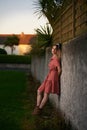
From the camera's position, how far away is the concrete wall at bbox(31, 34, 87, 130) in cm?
656

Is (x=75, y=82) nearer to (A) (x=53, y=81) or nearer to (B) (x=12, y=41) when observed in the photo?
(A) (x=53, y=81)

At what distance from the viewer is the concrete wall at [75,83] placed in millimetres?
6559

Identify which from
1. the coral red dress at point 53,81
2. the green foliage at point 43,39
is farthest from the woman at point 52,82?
the green foliage at point 43,39

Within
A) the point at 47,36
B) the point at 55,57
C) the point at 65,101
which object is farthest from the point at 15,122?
the point at 47,36

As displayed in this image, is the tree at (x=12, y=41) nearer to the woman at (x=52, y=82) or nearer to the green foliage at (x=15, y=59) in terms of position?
the green foliage at (x=15, y=59)

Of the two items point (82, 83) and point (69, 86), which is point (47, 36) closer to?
point (69, 86)

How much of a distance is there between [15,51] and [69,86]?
105 m

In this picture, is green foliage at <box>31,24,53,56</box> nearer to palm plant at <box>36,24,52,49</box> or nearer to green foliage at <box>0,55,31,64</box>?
palm plant at <box>36,24,52,49</box>

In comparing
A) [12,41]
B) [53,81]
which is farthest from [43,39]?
[12,41]

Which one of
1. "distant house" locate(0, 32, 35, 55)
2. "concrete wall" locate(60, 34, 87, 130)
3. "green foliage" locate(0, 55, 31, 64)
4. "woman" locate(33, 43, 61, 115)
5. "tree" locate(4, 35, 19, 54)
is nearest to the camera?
"concrete wall" locate(60, 34, 87, 130)

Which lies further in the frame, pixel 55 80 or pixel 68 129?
pixel 55 80

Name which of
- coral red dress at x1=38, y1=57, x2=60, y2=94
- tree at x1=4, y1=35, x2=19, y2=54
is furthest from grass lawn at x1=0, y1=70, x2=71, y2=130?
tree at x1=4, y1=35, x2=19, y2=54

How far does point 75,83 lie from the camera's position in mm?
7543

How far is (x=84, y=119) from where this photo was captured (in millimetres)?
6457
